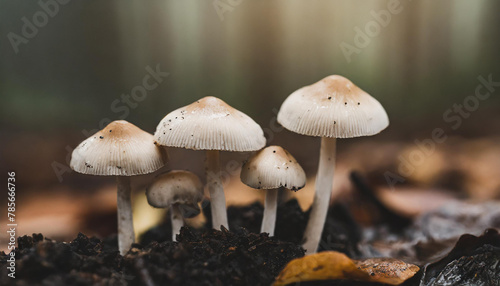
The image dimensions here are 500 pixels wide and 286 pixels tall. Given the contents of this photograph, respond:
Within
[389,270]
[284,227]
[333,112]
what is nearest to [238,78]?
[284,227]

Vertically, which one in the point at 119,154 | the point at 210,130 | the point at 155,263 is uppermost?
the point at 210,130

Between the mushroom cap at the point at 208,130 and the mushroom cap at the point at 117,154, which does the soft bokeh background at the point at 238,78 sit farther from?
the mushroom cap at the point at 208,130

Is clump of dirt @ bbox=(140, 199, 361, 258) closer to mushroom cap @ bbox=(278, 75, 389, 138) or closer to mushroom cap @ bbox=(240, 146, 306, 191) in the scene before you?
mushroom cap @ bbox=(240, 146, 306, 191)

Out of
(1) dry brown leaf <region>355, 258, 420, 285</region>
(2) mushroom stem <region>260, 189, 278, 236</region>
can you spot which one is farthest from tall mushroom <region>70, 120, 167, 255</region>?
(1) dry brown leaf <region>355, 258, 420, 285</region>

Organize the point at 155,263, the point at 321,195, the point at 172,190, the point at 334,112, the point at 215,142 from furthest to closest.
Answer: the point at 321,195, the point at 172,190, the point at 334,112, the point at 215,142, the point at 155,263

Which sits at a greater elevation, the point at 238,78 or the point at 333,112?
the point at 238,78

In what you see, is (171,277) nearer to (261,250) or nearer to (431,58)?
(261,250)

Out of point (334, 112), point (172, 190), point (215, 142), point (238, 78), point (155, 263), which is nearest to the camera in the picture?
point (155, 263)

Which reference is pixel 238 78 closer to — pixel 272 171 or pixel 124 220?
pixel 272 171
